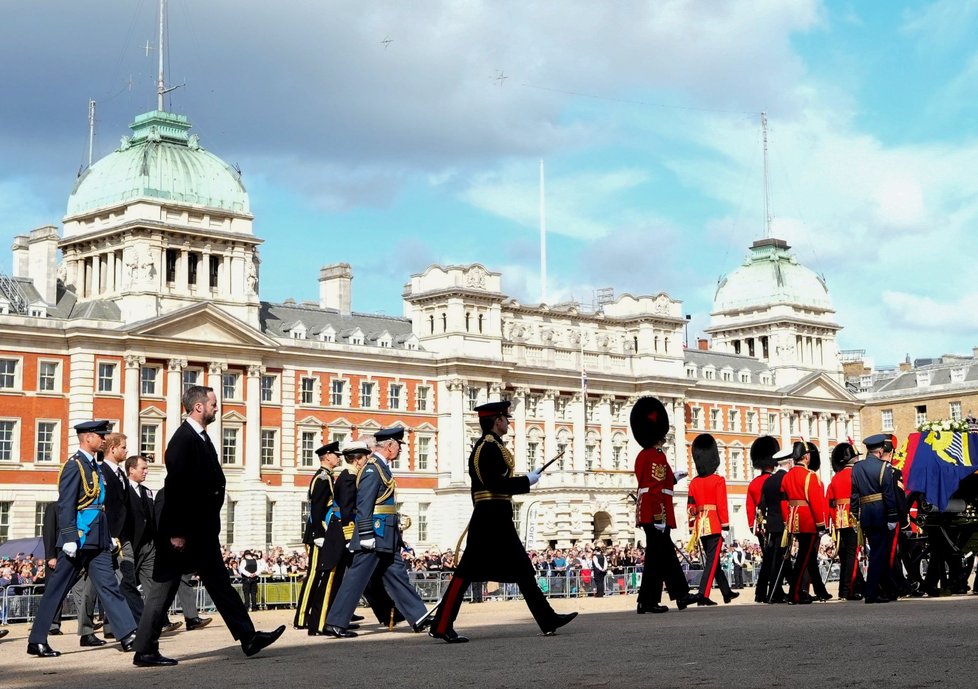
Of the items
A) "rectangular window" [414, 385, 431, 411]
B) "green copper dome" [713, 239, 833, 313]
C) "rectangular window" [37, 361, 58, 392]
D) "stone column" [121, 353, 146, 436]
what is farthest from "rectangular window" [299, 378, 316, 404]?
"green copper dome" [713, 239, 833, 313]

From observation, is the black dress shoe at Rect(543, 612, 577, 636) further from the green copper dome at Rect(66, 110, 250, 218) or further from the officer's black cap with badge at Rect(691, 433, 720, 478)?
the green copper dome at Rect(66, 110, 250, 218)

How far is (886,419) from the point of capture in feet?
318

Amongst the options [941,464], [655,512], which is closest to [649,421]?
[655,512]

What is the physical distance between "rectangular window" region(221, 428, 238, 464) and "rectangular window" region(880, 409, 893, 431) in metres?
49.8

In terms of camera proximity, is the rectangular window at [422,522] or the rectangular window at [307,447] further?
the rectangular window at [422,522]

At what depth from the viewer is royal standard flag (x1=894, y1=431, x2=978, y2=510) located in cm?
2197

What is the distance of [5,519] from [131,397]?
6477 millimetres

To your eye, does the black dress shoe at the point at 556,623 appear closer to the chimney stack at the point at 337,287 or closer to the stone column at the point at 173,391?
the stone column at the point at 173,391

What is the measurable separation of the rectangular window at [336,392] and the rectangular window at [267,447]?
387 centimetres

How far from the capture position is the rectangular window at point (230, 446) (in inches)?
2420

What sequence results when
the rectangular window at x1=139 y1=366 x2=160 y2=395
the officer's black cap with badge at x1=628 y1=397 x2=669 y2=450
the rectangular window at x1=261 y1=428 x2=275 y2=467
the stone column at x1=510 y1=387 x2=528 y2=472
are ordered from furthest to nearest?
the stone column at x1=510 y1=387 x2=528 y2=472
the rectangular window at x1=261 y1=428 x2=275 y2=467
the rectangular window at x1=139 y1=366 x2=160 y2=395
the officer's black cap with badge at x1=628 y1=397 x2=669 y2=450

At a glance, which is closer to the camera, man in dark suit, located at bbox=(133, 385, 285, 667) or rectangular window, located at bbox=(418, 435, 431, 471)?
man in dark suit, located at bbox=(133, 385, 285, 667)

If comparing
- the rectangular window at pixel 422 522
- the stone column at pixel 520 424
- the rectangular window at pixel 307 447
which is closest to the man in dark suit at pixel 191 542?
the rectangular window at pixel 307 447

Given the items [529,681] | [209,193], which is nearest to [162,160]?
[209,193]
